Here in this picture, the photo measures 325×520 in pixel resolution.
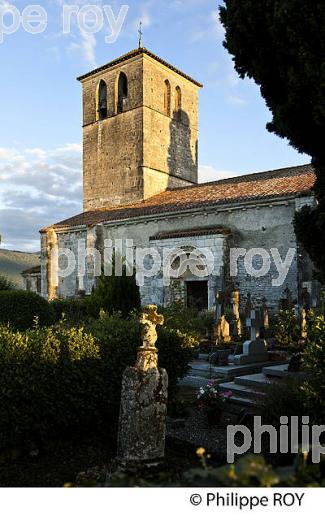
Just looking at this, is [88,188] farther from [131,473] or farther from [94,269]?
[131,473]

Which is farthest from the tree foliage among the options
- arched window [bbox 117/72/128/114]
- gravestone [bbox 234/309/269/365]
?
arched window [bbox 117/72/128/114]

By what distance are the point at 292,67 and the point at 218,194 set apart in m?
13.1

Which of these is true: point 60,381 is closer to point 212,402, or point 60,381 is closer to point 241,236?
point 212,402

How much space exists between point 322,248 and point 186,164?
20.6 meters

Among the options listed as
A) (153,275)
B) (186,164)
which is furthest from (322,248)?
(186,164)

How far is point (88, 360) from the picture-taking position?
5.36m

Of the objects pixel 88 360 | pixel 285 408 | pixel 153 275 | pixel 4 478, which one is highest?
pixel 153 275

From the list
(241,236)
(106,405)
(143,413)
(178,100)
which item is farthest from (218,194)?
(143,413)

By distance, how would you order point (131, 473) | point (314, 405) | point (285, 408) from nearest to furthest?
point (131, 473) → point (314, 405) → point (285, 408)

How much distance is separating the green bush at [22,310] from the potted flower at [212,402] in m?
6.51

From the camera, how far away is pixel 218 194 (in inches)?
721

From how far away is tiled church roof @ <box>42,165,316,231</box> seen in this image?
15945 mm

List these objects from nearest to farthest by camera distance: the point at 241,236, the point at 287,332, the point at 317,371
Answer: the point at 317,371, the point at 287,332, the point at 241,236

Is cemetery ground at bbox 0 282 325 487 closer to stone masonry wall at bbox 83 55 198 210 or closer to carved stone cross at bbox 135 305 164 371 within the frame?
carved stone cross at bbox 135 305 164 371
